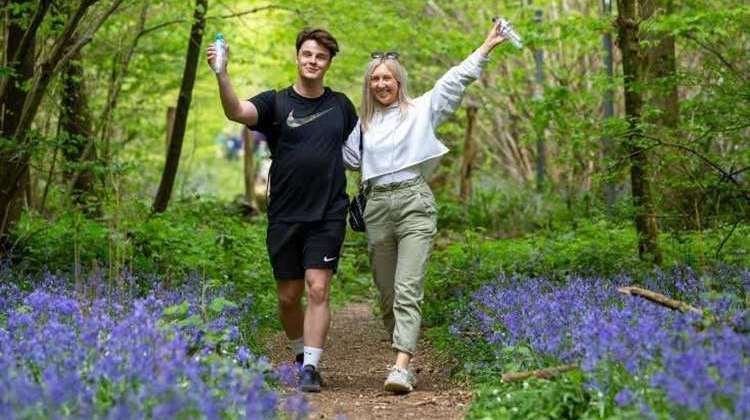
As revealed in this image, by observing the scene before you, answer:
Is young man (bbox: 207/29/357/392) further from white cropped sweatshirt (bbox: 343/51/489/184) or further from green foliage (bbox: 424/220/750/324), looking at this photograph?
green foliage (bbox: 424/220/750/324)

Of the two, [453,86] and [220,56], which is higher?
[220,56]

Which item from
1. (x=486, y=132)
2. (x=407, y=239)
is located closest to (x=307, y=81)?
(x=407, y=239)

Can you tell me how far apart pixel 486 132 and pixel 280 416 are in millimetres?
17292

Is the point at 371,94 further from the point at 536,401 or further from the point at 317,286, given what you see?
the point at 536,401

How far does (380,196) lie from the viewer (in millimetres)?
6453

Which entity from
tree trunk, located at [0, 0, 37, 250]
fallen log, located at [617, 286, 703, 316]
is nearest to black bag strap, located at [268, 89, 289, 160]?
fallen log, located at [617, 286, 703, 316]

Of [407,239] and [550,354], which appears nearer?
[550,354]

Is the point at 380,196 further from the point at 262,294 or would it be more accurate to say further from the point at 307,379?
the point at 262,294

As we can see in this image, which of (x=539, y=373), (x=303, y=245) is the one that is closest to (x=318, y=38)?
(x=303, y=245)

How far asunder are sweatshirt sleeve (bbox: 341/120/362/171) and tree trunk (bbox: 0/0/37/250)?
341 cm

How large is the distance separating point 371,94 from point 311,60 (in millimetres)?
447

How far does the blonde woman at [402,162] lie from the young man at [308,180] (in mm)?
199

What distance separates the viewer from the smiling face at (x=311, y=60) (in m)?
6.39

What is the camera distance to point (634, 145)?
8367 mm
